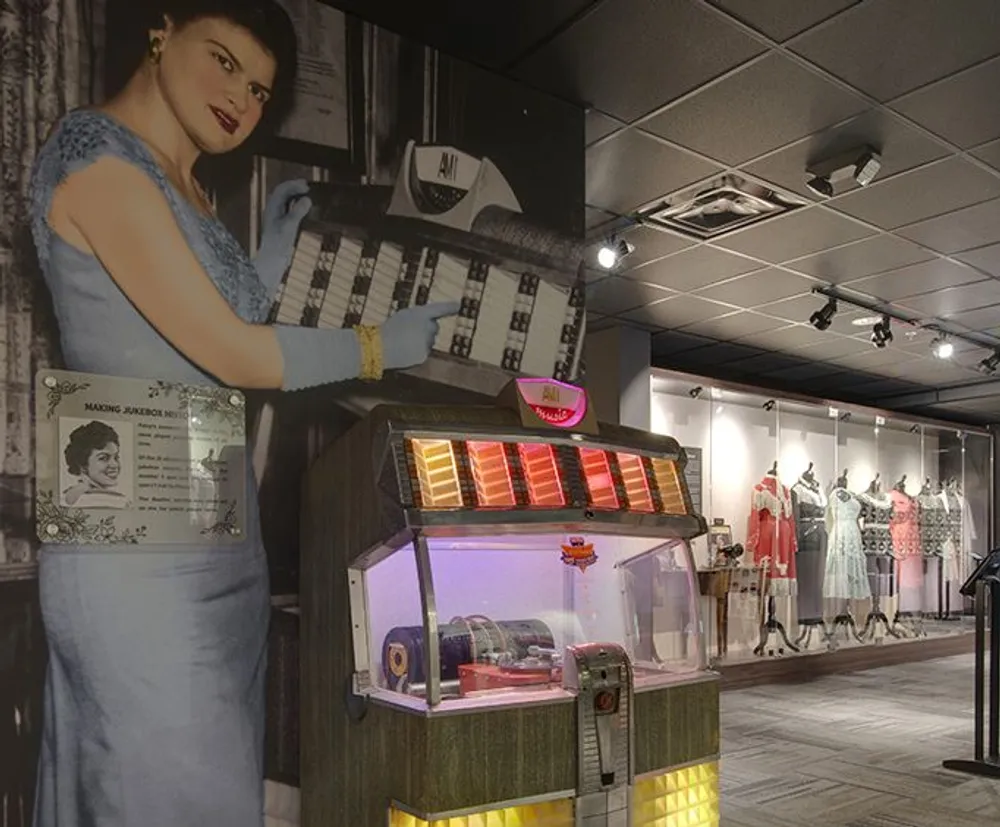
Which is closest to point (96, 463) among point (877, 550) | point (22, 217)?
point (22, 217)

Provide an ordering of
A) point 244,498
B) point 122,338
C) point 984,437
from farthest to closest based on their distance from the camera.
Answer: point 984,437 < point 244,498 < point 122,338

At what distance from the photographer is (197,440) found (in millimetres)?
2631

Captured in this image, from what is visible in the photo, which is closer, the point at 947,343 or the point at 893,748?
the point at 893,748

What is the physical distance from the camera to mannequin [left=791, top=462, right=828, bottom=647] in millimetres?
9883

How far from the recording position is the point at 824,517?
33.4 feet

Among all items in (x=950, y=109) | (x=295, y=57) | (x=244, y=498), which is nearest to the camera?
(x=244, y=498)

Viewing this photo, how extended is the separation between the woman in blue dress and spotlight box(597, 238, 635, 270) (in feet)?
8.61

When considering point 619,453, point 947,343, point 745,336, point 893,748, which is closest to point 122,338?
point 619,453

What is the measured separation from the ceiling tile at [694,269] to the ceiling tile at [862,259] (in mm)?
369

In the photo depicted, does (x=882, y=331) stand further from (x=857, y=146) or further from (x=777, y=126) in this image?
(x=777, y=126)

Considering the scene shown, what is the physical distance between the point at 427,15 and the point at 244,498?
169 centimetres

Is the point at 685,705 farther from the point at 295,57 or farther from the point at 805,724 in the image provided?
the point at 805,724

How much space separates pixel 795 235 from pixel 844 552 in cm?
556

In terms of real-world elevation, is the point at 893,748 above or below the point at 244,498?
below
